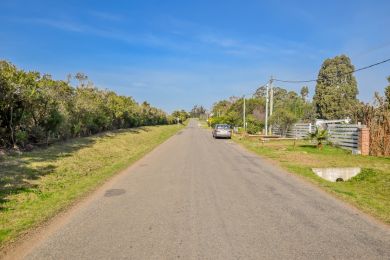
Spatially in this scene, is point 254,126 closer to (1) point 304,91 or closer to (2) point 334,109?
(2) point 334,109

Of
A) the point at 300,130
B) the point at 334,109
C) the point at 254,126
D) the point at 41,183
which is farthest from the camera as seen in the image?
the point at 334,109

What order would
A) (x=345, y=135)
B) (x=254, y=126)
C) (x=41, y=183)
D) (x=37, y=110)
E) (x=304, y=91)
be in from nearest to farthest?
1. (x=41, y=183)
2. (x=37, y=110)
3. (x=345, y=135)
4. (x=254, y=126)
5. (x=304, y=91)

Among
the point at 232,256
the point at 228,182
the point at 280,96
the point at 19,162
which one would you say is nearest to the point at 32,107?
the point at 19,162

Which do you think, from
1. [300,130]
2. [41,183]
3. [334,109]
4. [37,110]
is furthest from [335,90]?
[41,183]

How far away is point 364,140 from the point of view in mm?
19000

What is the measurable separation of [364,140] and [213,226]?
16.3 meters

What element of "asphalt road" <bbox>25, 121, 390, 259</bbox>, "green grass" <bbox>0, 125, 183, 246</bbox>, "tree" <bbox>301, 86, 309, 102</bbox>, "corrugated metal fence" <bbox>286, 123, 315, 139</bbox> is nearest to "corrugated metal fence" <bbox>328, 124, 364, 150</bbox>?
"corrugated metal fence" <bbox>286, 123, 315, 139</bbox>

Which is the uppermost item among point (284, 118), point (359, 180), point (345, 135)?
point (284, 118)

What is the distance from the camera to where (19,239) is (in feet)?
17.4

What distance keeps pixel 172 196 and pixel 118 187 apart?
2118 millimetres

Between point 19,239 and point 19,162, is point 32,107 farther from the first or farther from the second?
point 19,239

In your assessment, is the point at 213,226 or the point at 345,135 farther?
the point at 345,135

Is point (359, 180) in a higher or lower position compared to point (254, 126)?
lower

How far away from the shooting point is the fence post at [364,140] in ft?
62.0
